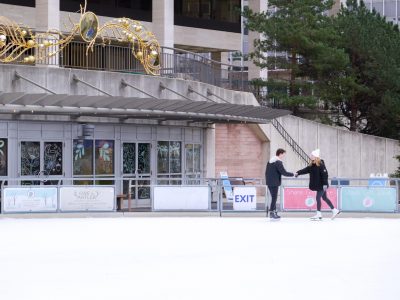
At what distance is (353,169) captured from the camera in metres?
47.9

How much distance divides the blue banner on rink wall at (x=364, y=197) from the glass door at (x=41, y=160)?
964 centimetres

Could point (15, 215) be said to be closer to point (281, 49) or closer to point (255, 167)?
point (255, 167)

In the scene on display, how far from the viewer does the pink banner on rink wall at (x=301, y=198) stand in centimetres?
2959

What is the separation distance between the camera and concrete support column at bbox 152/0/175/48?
4581cm

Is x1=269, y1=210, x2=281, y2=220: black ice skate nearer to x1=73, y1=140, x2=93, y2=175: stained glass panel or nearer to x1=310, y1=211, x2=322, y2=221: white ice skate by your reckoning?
x1=310, y1=211, x2=322, y2=221: white ice skate

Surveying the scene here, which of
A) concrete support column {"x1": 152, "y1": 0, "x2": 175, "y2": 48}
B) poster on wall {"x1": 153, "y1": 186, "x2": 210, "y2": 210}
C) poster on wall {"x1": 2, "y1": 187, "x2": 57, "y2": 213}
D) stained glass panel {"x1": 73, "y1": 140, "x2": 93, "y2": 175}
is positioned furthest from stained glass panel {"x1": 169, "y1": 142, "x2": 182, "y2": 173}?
poster on wall {"x1": 2, "y1": 187, "x2": 57, "y2": 213}

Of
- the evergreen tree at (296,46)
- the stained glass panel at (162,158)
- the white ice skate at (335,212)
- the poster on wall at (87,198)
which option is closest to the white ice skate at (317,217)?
the white ice skate at (335,212)

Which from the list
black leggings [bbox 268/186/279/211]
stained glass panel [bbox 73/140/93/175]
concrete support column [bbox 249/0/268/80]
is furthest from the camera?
concrete support column [bbox 249/0/268/80]

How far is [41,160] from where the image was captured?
111ft

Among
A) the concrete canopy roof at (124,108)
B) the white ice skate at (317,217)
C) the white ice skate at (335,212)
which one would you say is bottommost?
the white ice skate at (317,217)

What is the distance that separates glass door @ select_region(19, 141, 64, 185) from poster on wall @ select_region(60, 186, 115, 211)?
4.13 m

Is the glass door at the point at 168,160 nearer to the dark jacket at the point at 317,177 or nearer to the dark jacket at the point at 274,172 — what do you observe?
the dark jacket at the point at 274,172
